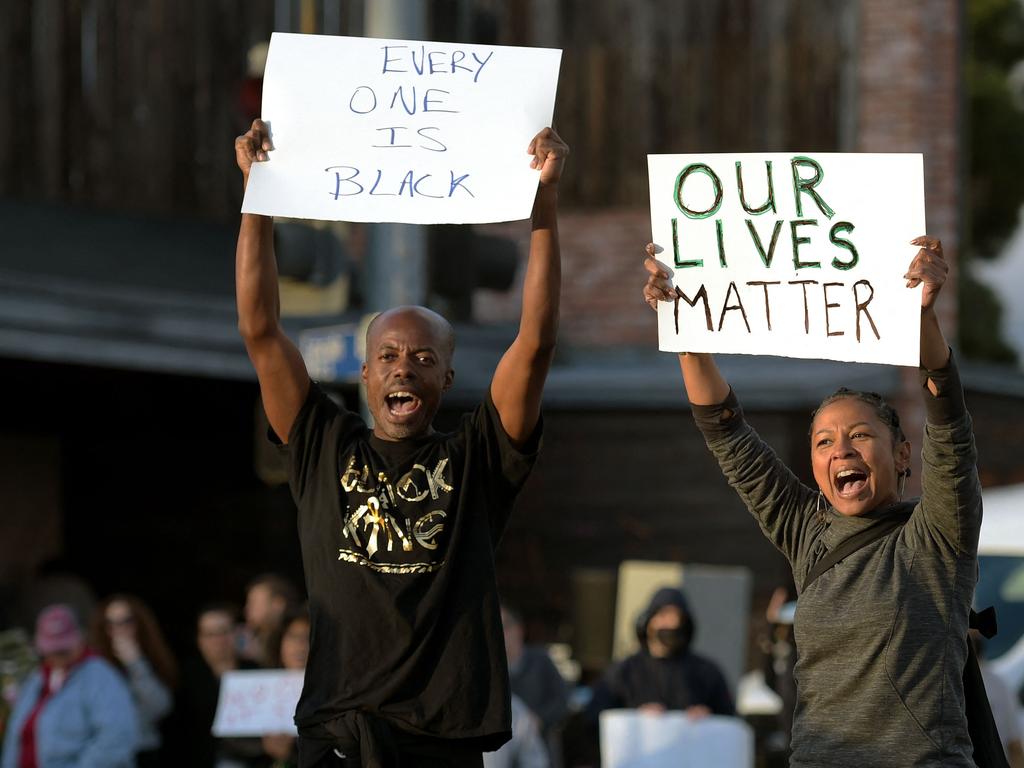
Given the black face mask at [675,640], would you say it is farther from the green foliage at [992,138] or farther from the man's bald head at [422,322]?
the green foliage at [992,138]

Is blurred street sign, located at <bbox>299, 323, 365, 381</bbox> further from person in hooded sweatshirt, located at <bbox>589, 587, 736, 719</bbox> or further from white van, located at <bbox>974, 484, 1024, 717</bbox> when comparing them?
white van, located at <bbox>974, 484, 1024, 717</bbox>

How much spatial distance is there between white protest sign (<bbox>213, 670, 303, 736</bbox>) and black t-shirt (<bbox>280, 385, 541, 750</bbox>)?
3775 mm

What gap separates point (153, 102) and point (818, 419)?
11.8 meters

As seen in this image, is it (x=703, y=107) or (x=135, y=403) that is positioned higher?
(x=703, y=107)

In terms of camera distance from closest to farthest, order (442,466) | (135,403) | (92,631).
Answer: (442,466)
(92,631)
(135,403)

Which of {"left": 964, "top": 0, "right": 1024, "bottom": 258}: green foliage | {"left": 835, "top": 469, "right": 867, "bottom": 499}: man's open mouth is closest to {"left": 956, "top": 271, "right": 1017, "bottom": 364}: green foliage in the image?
{"left": 964, "top": 0, "right": 1024, "bottom": 258}: green foliage

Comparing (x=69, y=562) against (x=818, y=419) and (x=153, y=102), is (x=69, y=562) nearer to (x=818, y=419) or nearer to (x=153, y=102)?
(x=153, y=102)

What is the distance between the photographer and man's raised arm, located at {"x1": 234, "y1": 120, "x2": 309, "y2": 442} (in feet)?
15.6

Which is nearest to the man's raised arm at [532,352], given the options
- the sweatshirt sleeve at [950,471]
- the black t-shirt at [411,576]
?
the black t-shirt at [411,576]

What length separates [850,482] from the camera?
459cm

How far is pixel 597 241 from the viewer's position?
50.0 ft

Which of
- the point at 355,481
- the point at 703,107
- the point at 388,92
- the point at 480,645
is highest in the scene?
the point at 703,107

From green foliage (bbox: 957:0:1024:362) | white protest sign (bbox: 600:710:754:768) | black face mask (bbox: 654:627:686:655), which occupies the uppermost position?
green foliage (bbox: 957:0:1024:362)

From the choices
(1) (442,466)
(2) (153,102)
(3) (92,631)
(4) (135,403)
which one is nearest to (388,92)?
(1) (442,466)
